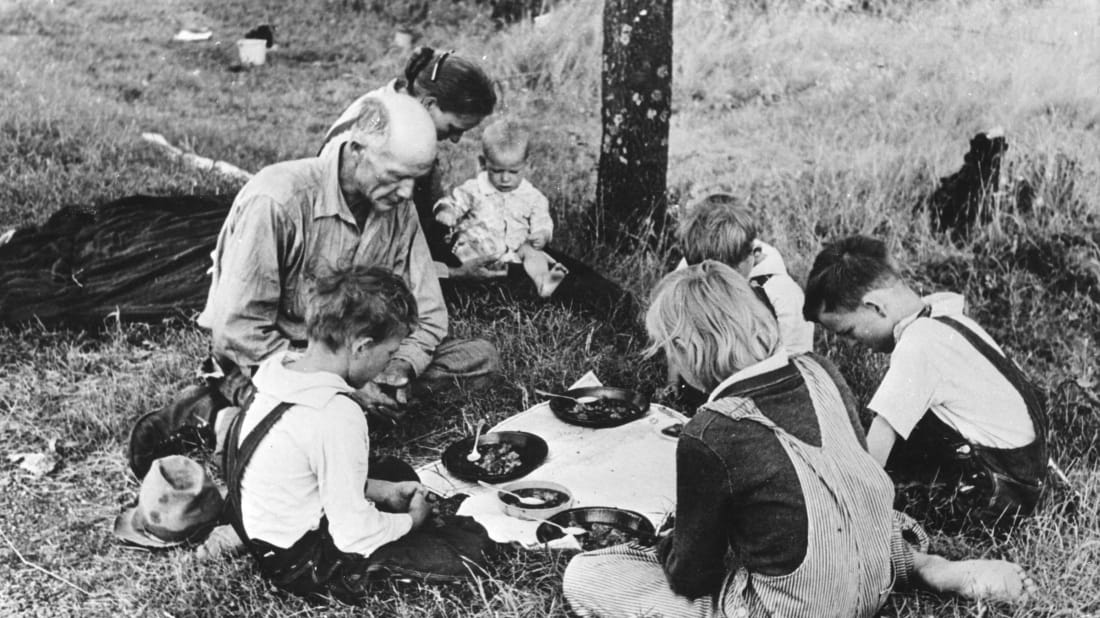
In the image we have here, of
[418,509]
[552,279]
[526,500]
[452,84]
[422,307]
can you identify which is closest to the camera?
[418,509]

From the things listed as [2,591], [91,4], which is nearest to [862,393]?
[2,591]

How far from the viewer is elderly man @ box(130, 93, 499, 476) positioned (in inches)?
164

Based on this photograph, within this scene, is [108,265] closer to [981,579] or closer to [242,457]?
[242,457]

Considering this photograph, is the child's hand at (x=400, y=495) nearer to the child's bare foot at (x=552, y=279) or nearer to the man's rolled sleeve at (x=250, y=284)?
the man's rolled sleeve at (x=250, y=284)

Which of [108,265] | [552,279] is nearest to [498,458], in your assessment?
[552,279]

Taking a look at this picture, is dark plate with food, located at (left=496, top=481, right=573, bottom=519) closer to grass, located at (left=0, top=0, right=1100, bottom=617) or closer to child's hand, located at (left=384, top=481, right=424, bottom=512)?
grass, located at (left=0, top=0, right=1100, bottom=617)

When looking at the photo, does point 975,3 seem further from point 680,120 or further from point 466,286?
point 466,286

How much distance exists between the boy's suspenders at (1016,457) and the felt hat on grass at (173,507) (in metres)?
2.94

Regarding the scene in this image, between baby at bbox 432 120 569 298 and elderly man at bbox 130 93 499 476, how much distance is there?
117 cm

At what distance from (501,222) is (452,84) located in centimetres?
104

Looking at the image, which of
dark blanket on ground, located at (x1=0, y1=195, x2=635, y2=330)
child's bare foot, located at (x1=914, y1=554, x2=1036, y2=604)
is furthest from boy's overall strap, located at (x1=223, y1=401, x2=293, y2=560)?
dark blanket on ground, located at (x1=0, y1=195, x2=635, y2=330)

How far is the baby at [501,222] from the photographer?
5941mm

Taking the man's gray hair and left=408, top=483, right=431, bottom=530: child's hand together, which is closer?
left=408, top=483, right=431, bottom=530: child's hand

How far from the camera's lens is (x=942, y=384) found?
12.1 feet
